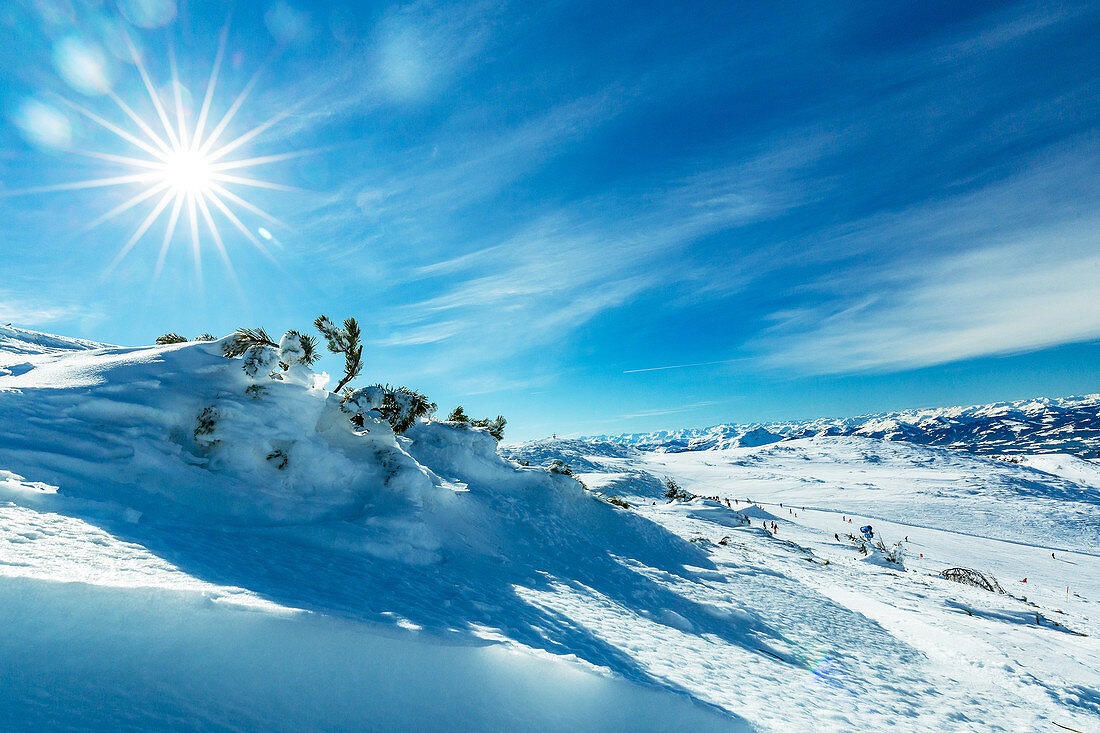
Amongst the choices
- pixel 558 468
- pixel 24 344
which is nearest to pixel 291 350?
pixel 558 468

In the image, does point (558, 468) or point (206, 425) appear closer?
point (206, 425)

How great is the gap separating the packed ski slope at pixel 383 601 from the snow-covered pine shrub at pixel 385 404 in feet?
1.40

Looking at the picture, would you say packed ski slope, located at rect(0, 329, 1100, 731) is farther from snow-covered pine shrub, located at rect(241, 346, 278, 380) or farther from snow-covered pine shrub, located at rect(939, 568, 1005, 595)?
snow-covered pine shrub, located at rect(939, 568, 1005, 595)

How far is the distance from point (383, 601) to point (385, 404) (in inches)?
240

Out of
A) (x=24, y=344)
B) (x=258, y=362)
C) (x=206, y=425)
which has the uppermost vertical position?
(x=24, y=344)

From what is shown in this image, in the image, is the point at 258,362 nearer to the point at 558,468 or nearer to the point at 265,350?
the point at 265,350

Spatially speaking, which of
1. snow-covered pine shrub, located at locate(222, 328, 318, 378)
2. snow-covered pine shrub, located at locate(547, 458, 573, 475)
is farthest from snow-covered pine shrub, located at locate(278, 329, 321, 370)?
snow-covered pine shrub, located at locate(547, 458, 573, 475)

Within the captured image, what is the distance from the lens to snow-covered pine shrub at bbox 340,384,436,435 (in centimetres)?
917

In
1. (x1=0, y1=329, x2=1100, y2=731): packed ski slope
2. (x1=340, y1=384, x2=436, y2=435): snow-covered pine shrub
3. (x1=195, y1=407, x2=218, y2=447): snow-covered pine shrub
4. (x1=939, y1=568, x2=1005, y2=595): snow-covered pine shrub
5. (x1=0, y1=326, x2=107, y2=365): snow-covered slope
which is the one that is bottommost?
(x1=939, y1=568, x2=1005, y2=595): snow-covered pine shrub

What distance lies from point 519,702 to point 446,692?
0.59 metres

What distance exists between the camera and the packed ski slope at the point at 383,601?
280 centimetres

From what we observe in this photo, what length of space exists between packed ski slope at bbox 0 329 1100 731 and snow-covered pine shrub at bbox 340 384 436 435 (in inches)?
16.8

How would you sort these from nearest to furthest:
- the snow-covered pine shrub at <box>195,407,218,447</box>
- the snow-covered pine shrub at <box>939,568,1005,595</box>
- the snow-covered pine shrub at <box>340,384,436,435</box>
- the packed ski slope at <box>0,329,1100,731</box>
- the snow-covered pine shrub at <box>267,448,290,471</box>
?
the packed ski slope at <box>0,329,1100,731</box>, the snow-covered pine shrub at <box>195,407,218,447</box>, the snow-covered pine shrub at <box>267,448,290,471</box>, the snow-covered pine shrub at <box>340,384,436,435</box>, the snow-covered pine shrub at <box>939,568,1005,595</box>

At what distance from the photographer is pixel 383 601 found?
4633 millimetres
